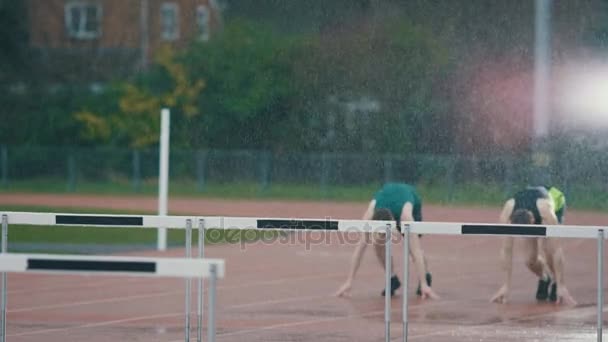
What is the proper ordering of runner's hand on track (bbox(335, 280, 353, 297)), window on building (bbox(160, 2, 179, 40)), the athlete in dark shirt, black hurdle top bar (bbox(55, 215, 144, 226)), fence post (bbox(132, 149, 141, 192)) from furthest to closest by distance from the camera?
fence post (bbox(132, 149, 141, 192)) < window on building (bbox(160, 2, 179, 40)) < runner's hand on track (bbox(335, 280, 353, 297)) < the athlete in dark shirt < black hurdle top bar (bbox(55, 215, 144, 226))

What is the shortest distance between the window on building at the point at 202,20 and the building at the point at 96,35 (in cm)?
707

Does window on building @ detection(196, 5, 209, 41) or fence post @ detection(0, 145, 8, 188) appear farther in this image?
fence post @ detection(0, 145, 8, 188)

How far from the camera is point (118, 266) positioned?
6387 mm

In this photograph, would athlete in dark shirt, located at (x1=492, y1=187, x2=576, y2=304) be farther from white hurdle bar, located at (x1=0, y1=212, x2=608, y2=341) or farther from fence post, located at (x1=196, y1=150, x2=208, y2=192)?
fence post, located at (x1=196, y1=150, x2=208, y2=192)

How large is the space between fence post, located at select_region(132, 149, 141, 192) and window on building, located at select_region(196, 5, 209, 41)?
38.4 feet

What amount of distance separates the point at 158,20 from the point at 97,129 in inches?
215

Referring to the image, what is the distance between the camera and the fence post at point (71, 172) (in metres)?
32.7

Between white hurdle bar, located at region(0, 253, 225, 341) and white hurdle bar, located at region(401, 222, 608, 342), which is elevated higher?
white hurdle bar, located at region(401, 222, 608, 342)

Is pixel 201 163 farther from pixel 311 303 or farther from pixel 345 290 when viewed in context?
pixel 311 303

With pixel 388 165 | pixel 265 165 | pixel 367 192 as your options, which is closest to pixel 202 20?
pixel 265 165

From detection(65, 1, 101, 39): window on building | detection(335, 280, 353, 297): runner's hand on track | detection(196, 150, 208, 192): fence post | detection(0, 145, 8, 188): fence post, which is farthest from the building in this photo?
detection(335, 280, 353, 297): runner's hand on track

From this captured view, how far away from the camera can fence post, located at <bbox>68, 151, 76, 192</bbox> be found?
1286 inches

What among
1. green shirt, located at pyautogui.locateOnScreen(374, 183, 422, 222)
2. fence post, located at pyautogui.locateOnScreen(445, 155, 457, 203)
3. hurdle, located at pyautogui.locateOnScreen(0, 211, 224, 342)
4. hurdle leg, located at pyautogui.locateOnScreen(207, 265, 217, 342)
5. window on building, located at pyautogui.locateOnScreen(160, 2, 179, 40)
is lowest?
hurdle leg, located at pyautogui.locateOnScreen(207, 265, 217, 342)

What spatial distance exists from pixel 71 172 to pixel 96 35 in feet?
12.0
